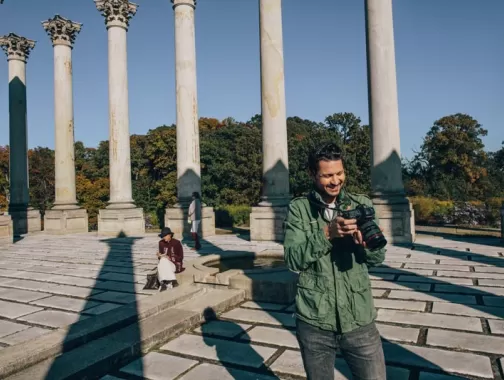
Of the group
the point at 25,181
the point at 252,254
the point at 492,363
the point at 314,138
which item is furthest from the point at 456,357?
the point at 314,138

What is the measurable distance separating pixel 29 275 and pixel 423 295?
11918 mm

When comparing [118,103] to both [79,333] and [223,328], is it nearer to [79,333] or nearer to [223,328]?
[79,333]

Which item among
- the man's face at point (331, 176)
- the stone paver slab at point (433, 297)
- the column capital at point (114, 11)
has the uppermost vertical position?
the column capital at point (114, 11)

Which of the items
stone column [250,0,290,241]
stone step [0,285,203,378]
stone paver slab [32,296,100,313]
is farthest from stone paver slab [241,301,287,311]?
stone column [250,0,290,241]

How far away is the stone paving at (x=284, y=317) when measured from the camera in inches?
209

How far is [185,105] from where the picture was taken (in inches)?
935

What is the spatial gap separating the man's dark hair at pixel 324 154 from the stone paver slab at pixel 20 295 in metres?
9.27

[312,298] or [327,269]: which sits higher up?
[327,269]

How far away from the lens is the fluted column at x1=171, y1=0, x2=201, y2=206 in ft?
77.9

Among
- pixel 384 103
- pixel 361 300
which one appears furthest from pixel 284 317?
pixel 384 103

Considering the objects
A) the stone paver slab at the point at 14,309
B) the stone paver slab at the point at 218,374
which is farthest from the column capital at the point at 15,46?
the stone paver slab at the point at 218,374

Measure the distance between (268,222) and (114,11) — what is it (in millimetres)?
18237

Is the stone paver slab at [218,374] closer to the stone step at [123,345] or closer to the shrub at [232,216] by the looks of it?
the stone step at [123,345]

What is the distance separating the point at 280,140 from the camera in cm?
2009
